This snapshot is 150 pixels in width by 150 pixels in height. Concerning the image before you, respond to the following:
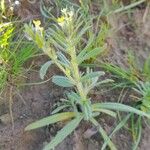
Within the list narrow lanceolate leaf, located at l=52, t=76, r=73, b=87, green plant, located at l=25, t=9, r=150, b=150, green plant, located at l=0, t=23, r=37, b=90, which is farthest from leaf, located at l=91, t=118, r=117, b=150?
green plant, located at l=0, t=23, r=37, b=90

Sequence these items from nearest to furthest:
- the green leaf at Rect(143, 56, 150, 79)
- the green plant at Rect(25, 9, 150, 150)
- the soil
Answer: the green plant at Rect(25, 9, 150, 150) < the soil < the green leaf at Rect(143, 56, 150, 79)

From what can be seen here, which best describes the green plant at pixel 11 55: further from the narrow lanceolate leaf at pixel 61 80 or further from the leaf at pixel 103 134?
the leaf at pixel 103 134

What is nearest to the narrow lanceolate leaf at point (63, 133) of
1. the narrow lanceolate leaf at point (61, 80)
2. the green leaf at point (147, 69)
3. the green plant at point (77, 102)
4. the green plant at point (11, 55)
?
the green plant at point (77, 102)

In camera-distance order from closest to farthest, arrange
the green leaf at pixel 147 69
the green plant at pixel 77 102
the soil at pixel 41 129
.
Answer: the green plant at pixel 77 102
the soil at pixel 41 129
the green leaf at pixel 147 69

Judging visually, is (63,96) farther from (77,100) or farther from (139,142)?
(139,142)

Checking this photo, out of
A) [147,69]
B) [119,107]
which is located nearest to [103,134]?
[119,107]

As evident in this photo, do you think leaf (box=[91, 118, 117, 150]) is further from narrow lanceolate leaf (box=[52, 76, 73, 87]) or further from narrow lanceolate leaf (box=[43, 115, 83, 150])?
narrow lanceolate leaf (box=[52, 76, 73, 87])

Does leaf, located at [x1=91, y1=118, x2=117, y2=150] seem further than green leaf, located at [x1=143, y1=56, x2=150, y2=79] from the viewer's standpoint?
No

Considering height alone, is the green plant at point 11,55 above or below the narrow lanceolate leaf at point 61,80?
above
